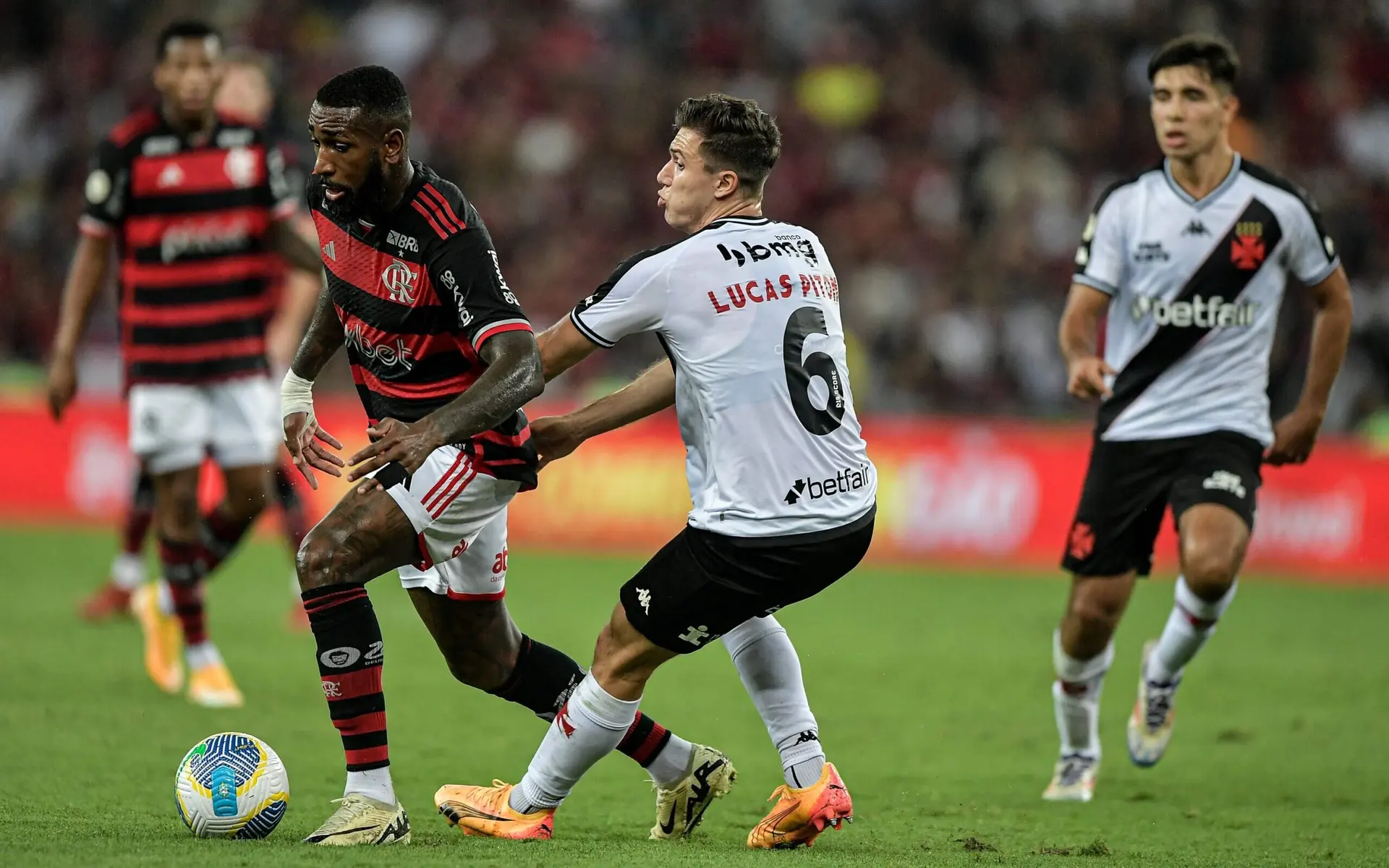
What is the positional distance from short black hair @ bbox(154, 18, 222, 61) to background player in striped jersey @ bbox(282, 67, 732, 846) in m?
3.22

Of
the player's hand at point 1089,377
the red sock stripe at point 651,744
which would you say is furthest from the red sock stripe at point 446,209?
the player's hand at point 1089,377

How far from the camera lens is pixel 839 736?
25.4 feet

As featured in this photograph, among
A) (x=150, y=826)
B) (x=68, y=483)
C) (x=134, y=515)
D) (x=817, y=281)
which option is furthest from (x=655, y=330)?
(x=68, y=483)

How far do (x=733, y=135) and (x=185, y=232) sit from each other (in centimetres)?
423

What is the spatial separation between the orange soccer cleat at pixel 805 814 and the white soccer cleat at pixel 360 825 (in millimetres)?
1076

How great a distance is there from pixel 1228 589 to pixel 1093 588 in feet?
1.65

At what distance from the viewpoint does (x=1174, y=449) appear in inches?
263

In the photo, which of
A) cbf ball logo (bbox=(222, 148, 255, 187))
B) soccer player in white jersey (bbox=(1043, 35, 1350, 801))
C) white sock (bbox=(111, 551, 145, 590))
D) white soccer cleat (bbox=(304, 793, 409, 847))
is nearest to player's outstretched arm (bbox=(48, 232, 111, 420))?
cbf ball logo (bbox=(222, 148, 255, 187))

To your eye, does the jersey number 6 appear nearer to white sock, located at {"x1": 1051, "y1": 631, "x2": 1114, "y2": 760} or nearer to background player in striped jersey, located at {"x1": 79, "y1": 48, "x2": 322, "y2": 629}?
white sock, located at {"x1": 1051, "y1": 631, "x2": 1114, "y2": 760}

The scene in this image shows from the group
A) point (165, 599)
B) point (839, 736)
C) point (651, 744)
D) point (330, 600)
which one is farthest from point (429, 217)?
point (165, 599)

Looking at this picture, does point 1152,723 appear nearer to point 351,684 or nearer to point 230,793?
point 351,684

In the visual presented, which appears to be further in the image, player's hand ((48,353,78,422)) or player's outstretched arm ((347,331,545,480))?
player's hand ((48,353,78,422))

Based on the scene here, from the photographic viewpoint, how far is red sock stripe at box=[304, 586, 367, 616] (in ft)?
16.2

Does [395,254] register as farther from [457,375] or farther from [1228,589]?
[1228,589]
